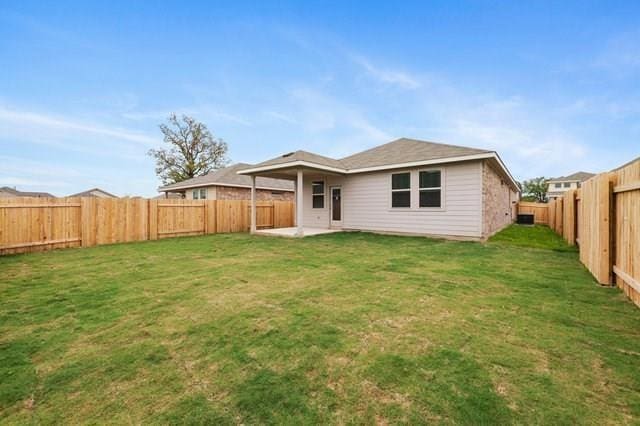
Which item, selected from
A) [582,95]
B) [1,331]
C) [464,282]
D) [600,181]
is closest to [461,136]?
[582,95]

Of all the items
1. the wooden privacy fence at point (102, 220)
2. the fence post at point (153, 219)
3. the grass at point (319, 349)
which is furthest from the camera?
the fence post at point (153, 219)

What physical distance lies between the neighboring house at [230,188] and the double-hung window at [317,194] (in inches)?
263

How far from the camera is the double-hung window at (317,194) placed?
12.9 meters

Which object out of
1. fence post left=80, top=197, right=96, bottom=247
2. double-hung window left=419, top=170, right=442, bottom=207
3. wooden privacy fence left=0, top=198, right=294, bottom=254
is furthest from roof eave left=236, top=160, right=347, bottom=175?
fence post left=80, top=197, right=96, bottom=247

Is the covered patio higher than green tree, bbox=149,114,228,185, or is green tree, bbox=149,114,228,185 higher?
green tree, bbox=149,114,228,185

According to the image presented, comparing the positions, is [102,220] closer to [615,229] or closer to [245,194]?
[245,194]

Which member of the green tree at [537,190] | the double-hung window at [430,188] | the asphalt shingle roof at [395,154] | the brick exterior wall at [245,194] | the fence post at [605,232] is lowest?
the fence post at [605,232]

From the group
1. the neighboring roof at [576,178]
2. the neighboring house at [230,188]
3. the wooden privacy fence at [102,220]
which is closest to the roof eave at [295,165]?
the wooden privacy fence at [102,220]

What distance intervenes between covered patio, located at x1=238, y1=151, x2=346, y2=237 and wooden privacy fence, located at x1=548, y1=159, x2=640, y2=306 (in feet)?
24.5

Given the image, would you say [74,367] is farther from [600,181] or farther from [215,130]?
[215,130]

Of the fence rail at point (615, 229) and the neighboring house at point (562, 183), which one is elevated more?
the neighboring house at point (562, 183)

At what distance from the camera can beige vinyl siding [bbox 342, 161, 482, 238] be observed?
876 centimetres

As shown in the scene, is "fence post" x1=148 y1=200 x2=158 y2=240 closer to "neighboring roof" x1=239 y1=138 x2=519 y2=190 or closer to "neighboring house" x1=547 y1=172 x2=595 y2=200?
"neighboring roof" x1=239 y1=138 x2=519 y2=190

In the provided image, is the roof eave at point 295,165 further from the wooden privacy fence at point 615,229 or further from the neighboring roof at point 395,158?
the wooden privacy fence at point 615,229
